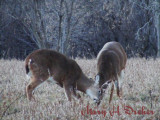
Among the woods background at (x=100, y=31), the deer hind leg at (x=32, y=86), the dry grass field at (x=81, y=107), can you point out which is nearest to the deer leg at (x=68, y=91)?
the dry grass field at (x=81, y=107)

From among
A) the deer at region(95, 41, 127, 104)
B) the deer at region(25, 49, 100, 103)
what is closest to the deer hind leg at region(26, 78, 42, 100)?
the deer at region(25, 49, 100, 103)

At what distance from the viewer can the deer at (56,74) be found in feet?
22.6

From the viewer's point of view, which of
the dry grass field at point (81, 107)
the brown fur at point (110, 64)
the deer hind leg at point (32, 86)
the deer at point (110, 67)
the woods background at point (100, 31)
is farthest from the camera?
the woods background at point (100, 31)

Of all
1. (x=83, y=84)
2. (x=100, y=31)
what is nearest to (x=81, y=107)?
(x=83, y=84)

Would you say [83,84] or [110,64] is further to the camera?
[110,64]

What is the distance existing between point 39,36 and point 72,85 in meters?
4.94

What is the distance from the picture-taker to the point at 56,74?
721cm

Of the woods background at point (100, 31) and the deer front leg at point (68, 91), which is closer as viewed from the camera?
the deer front leg at point (68, 91)

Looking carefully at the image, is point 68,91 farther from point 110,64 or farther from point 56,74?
point 110,64

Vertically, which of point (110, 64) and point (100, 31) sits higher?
point (110, 64)

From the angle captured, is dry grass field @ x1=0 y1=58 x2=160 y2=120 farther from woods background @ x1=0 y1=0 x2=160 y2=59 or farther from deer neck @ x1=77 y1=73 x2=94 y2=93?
woods background @ x1=0 y1=0 x2=160 y2=59

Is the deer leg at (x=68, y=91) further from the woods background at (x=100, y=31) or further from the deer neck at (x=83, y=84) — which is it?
the woods background at (x=100, y=31)

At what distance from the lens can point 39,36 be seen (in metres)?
11.8

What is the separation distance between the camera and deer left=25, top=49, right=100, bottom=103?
272 inches
